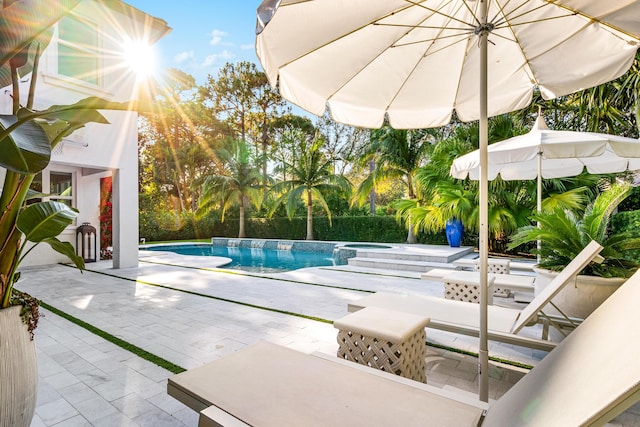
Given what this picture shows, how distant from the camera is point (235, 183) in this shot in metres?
19.0

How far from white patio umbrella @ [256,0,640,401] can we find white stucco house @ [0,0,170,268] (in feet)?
26.4

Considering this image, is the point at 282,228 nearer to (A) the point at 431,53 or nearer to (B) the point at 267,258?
(B) the point at 267,258

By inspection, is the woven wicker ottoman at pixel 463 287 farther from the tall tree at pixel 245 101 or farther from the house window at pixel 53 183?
the tall tree at pixel 245 101

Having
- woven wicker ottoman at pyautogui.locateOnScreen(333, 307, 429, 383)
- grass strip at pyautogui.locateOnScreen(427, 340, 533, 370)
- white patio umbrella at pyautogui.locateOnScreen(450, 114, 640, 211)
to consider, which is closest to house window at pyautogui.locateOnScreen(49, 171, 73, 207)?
woven wicker ottoman at pyautogui.locateOnScreen(333, 307, 429, 383)

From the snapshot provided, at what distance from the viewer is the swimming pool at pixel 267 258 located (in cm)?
1150

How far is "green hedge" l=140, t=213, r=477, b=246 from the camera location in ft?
54.4

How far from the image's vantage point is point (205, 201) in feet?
→ 61.5

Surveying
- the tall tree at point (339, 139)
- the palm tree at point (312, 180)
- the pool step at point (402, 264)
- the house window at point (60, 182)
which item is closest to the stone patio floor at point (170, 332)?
the pool step at point (402, 264)

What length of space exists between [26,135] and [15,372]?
139 cm

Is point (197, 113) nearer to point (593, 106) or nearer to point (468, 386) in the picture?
point (593, 106)

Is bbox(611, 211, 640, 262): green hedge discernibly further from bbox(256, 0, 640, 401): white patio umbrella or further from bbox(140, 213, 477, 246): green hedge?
bbox(140, 213, 477, 246): green hedge

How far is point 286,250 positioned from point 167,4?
13047mm

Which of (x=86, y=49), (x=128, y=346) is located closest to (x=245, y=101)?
(x=86, y=49)

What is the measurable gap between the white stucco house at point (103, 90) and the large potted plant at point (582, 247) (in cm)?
981
